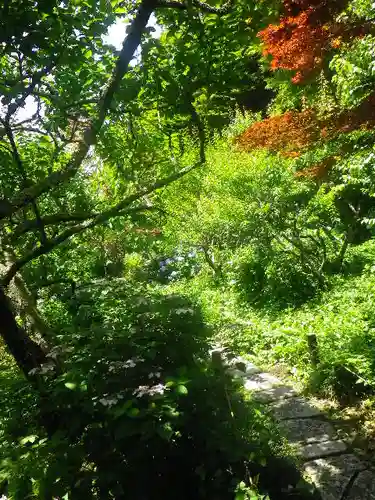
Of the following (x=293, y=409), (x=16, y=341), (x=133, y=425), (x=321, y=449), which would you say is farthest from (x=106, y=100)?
(x=293, y=409)

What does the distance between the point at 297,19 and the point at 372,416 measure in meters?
6.24

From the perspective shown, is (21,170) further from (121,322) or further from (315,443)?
(315,443)

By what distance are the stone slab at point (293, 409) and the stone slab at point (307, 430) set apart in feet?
0.32

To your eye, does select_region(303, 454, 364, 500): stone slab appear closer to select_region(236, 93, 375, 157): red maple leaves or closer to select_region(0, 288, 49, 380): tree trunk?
select_region(0, 288, 49, 380): tree trunk

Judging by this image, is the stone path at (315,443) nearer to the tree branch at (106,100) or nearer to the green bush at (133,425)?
the green bush at (133,425)

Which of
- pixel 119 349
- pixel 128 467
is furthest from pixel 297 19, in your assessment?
pixel 128 467

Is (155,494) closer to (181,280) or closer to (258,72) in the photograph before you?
(181,280)

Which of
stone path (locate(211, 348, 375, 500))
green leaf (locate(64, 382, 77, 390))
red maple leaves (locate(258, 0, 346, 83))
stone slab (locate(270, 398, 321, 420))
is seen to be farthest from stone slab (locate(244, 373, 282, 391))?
red maple leaves (locate(258, 0, 346, 83))

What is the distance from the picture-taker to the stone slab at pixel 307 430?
4.08m

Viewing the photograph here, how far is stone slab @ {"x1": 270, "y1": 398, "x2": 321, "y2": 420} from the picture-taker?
4539 millimetres

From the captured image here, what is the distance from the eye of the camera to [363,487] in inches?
129

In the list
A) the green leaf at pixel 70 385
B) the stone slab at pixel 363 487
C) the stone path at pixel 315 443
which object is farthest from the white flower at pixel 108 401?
the stone slab at pixel 363 487

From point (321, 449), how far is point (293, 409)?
2.66ft

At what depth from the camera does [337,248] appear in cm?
851
